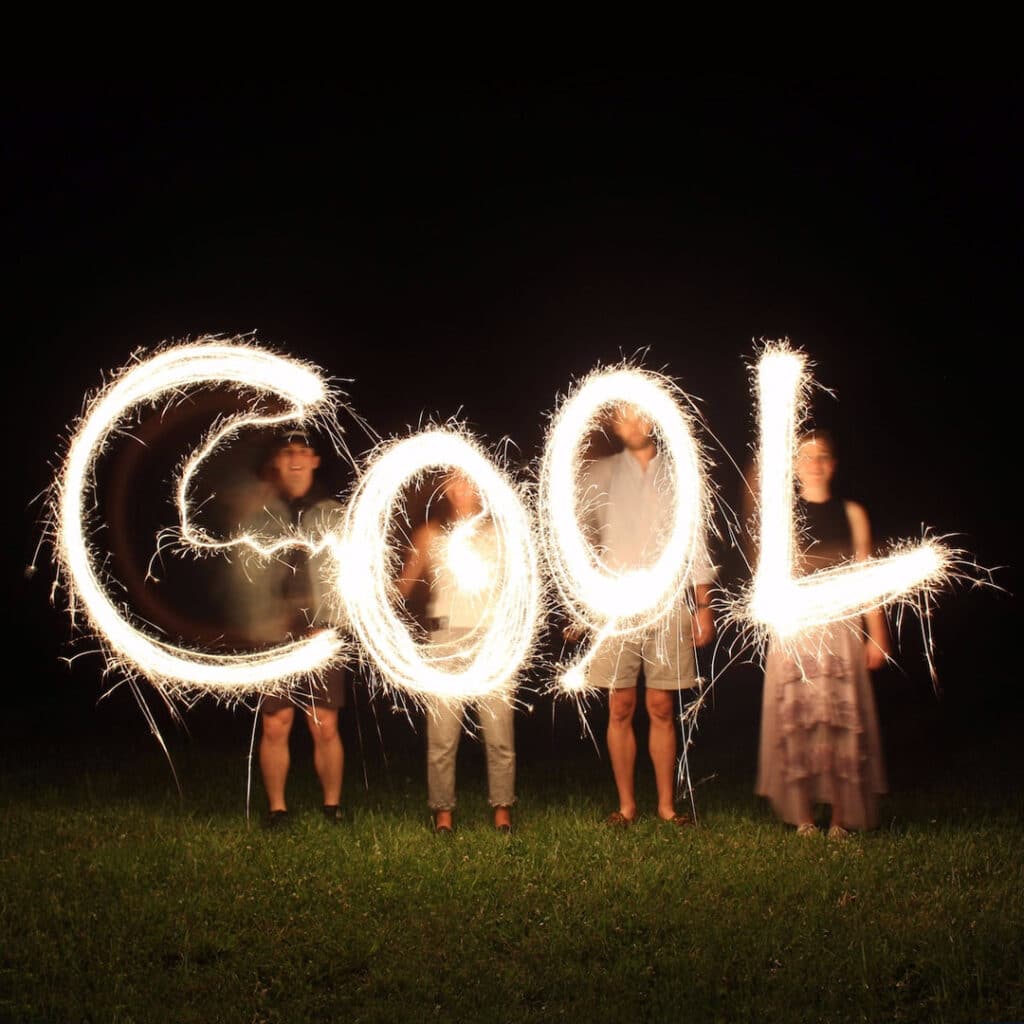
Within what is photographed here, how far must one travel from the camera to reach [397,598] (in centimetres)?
582

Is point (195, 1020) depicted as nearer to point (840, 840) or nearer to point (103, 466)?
point (840, 840)

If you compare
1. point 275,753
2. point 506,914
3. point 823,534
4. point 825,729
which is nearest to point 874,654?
point 825,729

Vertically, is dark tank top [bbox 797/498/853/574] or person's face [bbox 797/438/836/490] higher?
person's face [bbox 797/438/836/490]

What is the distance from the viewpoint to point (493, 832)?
598 cm

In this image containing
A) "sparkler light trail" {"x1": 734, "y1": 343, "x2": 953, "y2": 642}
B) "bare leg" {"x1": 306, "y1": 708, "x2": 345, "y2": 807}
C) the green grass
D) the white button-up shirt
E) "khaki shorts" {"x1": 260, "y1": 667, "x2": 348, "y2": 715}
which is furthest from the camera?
"bare leg" {"x1": 306, "y1": 708, "x2": 345, "y2": 807}

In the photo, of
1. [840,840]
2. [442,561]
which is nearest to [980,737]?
[840,840]

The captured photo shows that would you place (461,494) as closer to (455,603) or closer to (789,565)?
(455,603)

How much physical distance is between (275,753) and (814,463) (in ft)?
10.7

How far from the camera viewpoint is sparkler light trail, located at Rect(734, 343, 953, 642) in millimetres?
5594

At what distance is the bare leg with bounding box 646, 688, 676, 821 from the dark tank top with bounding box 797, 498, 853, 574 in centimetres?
105

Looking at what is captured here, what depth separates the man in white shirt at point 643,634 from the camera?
603 cm

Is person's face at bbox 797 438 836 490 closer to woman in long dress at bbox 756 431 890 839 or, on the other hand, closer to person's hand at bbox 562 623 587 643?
woman in long dress at bbox 756 431 890 839

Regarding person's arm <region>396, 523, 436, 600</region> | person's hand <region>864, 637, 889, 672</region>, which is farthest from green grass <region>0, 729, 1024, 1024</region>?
person's arm <region>396, 523, 436, 600</region>

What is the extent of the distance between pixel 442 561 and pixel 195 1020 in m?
2.62
